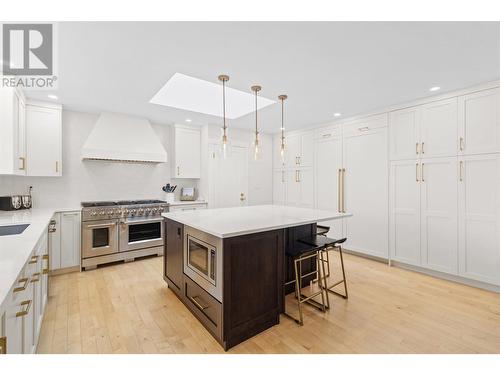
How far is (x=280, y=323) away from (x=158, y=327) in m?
1.10

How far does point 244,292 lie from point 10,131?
3020 millimetres

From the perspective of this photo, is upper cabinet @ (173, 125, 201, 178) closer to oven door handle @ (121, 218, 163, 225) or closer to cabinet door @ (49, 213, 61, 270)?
oven door handle @ (121, 218, 163, 225)

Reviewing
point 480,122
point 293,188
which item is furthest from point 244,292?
point 293,188

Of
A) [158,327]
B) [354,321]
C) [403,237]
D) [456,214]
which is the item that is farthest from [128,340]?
[456,214]

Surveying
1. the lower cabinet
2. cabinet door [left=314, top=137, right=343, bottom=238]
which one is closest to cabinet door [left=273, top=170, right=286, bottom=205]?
cabinet door [left=314, top=137, right=343, bottom=238]

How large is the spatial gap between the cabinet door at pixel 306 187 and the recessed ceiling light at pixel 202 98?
1.80 m

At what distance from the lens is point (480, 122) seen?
282 cm

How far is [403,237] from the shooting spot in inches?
138

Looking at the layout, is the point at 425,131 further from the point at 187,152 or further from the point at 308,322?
the point at 187,152

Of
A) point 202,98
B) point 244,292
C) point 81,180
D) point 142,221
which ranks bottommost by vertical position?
point 244,292

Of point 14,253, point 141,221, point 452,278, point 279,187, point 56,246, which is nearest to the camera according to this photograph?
point 14,253

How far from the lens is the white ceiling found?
1.78m

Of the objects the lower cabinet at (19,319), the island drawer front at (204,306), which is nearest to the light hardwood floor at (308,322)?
the island drawer front at (204,306)
